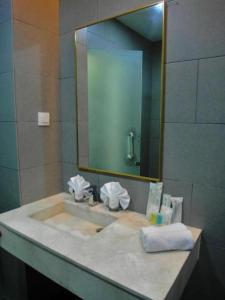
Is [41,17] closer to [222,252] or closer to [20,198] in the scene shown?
[20,198]

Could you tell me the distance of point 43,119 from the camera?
1.48m

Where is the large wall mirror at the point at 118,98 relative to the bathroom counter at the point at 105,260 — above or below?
above

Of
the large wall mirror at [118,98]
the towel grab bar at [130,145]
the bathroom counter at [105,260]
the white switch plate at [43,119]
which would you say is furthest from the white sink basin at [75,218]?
the white switch plate at [43,119]

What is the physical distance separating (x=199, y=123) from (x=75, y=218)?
98 centimetres

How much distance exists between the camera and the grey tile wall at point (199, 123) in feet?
3.27

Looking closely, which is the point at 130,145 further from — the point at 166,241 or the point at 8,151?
the point at 8,151

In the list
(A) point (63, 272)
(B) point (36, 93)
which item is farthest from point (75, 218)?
(B) point (36, 93)

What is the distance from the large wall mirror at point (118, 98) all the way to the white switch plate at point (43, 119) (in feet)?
0.73

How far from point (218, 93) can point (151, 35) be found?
51cm

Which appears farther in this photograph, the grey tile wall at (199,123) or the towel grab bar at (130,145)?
the towel grab bar at (130,145)

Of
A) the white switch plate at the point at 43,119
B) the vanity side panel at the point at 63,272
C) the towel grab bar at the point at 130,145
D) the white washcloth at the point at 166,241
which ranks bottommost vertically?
the vanity side panel at the point at 63,272

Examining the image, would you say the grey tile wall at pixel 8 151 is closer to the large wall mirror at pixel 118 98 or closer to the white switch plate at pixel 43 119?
the white switch plate at pixel 43 119

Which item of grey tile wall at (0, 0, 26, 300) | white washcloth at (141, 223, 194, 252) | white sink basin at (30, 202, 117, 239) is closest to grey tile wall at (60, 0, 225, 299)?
white washcloth at (141, 223, 194, 252)

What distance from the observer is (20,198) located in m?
1.39
